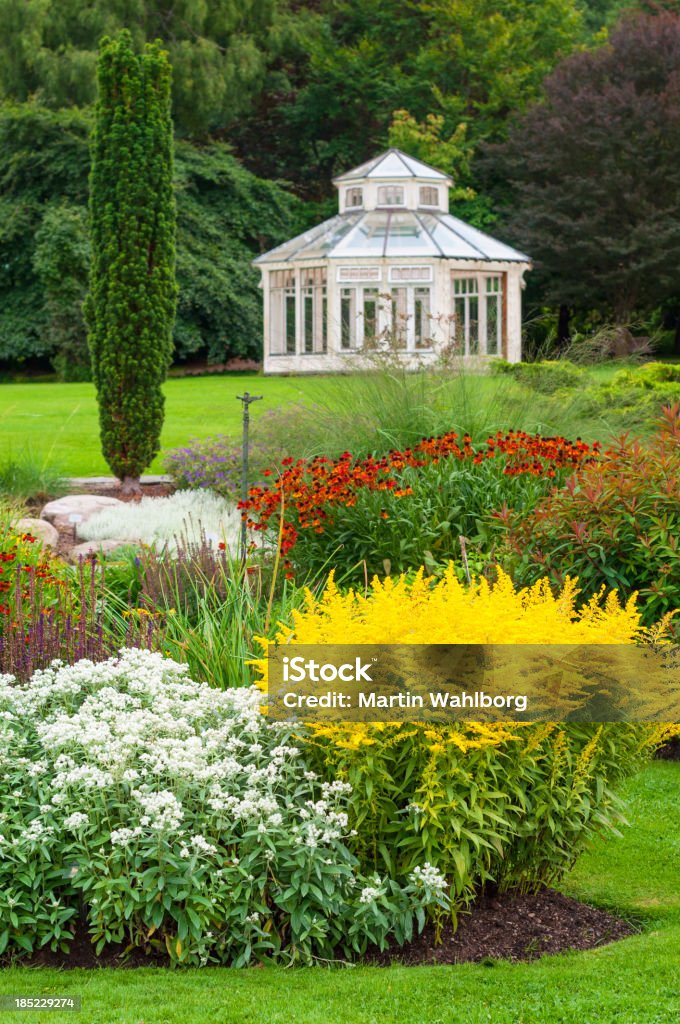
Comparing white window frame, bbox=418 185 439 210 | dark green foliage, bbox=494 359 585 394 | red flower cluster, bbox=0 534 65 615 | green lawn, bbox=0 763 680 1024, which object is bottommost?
green lawn, bbox=0 763 680 1024

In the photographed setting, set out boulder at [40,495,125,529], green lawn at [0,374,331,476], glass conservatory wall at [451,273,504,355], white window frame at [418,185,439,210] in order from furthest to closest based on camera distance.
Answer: glass conservatory wall at [451,273,504,355]
white window frame at [418,185,439,210]
green lawn at [0,374,331,476]
boulder at [40,495,125,529]

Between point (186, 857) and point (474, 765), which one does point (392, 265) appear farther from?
point (186, 857)

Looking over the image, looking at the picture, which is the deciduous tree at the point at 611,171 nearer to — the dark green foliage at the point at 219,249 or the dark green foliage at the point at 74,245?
the dark green foliage at the point at 219,249

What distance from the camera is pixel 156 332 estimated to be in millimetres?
12109

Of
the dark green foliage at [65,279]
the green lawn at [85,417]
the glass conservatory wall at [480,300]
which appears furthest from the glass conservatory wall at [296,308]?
the dark green foliage at [65,279]

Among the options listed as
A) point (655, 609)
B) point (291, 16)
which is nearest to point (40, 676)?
point (655, 609)

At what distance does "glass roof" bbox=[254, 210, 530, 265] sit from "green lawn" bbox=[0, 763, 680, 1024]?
71.5 feet

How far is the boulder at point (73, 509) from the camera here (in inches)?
392

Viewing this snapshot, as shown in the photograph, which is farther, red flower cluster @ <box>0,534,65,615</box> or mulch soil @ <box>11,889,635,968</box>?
red flower cluster @ <box>0,534,65,615</box>

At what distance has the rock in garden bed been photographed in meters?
3.56

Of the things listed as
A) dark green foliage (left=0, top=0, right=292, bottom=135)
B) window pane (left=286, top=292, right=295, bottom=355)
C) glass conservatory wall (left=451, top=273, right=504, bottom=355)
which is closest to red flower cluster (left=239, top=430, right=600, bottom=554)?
glass conservatory wall (left=451, top=273, right=504, bottom=355)

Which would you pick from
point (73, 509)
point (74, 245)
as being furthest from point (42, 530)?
point (74, 245)

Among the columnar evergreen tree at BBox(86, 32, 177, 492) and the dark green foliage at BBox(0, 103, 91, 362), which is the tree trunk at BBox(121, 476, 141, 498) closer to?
the columnar evergreen tree at BBox(86, 32, 177, 492)

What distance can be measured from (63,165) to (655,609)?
2579cm
